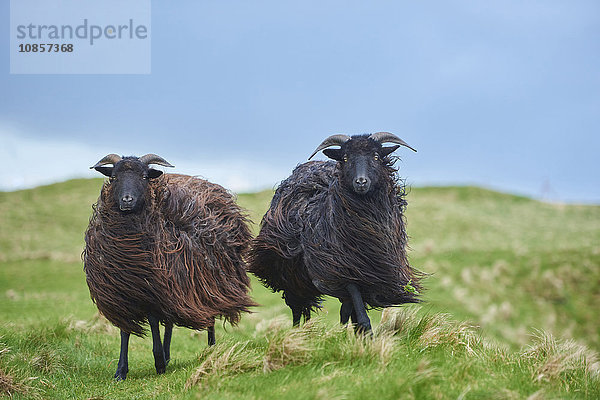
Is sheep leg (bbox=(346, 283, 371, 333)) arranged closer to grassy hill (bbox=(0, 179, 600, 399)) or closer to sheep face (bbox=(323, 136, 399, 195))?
grassy hill (bbox=(0, 179, 600, 399))

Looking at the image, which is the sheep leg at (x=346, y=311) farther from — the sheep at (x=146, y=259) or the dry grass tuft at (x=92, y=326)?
the dry grass tuft at (x=92, y=326)

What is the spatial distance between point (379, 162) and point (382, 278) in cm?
163

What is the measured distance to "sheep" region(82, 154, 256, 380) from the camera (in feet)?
27.9

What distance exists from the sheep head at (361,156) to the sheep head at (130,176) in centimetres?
275

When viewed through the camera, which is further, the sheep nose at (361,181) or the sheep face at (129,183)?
the sheep face at (129,183)

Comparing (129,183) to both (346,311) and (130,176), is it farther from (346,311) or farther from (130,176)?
(346,311)

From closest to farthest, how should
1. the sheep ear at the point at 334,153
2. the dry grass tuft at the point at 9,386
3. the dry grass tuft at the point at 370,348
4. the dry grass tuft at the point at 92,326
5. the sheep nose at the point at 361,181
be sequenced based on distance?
the dry grass tuft at the point at 370,348, the sheep nose at the point at 361,181, the dry grass tuft at the point at 9,386, the sheep ear at the point at 334,153, the dry grass tuft at the point at 92,326

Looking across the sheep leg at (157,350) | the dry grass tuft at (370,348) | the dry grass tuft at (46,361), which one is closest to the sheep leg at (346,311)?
the dry grass tuft at (370,348)

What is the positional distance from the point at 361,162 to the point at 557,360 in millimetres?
3521

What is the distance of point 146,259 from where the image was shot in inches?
337

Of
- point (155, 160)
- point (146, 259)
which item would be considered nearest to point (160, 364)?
point (146, 259)

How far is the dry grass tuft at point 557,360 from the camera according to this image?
6.75m

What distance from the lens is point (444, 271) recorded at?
24.6 meters

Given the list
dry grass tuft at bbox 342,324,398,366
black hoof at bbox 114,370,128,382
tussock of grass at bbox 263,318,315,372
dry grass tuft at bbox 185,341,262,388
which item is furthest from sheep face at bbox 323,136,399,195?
black hoof at bbox 114,370,128,382
